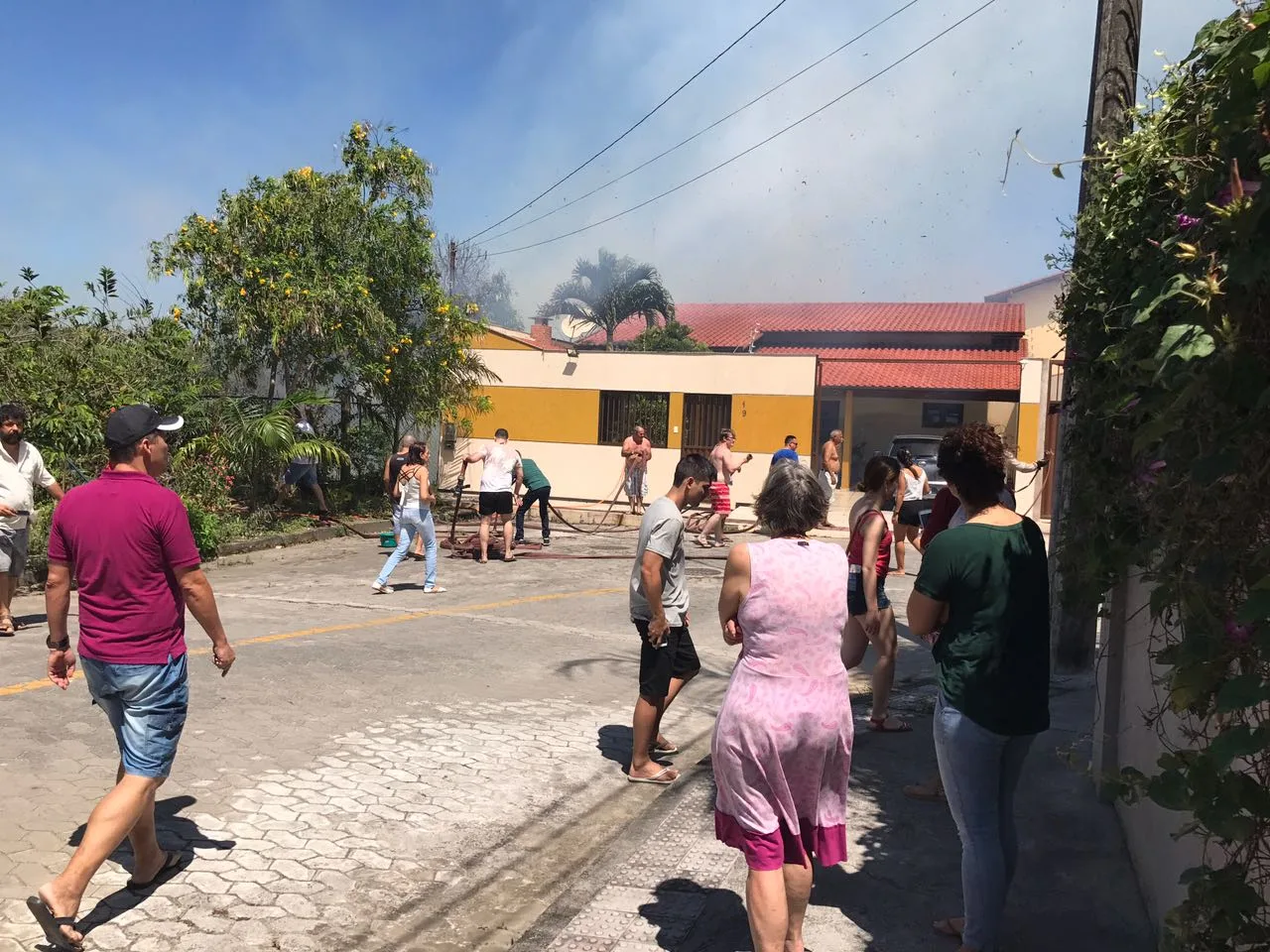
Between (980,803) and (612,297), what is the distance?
34393mm

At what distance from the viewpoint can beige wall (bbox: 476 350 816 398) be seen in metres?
23.1

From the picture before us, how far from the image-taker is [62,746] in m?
5.55

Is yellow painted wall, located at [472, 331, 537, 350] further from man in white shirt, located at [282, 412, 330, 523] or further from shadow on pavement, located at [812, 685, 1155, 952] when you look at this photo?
shadow on pavement, located at [812, 685, 1155, 952]

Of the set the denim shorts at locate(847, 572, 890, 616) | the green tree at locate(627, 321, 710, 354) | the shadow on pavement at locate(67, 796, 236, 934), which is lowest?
the shadow on pavement at locate(67, 796, 236, 934)

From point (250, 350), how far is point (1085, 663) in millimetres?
13882

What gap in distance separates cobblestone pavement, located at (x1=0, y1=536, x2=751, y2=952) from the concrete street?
0.02m

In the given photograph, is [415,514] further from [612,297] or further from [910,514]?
[612,297]

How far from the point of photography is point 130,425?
386 cm

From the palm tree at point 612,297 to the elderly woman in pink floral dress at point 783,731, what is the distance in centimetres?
3171

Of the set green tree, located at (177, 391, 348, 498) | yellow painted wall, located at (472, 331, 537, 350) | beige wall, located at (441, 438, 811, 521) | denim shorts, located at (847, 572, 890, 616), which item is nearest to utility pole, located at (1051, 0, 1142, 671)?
denim shorts, located at (847, 572, 890, 616)

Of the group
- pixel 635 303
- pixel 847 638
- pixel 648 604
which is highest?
pixel 635 303

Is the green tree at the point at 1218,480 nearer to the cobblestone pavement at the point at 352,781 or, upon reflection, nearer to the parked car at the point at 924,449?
the cobblestone pavement at the point at 352,781

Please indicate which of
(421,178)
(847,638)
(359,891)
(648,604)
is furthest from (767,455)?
(359,891)

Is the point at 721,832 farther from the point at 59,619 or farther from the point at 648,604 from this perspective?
the point at 59,619
